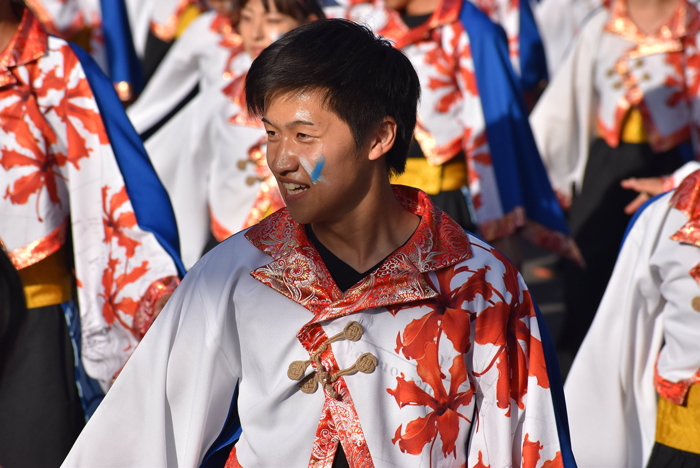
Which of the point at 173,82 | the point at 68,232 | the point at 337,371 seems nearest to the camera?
the point at 337,371

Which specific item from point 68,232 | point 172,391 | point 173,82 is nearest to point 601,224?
point 173,82

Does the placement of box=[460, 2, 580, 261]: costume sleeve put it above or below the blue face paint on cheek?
below

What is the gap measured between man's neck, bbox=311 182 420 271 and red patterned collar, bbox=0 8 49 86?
98 cm

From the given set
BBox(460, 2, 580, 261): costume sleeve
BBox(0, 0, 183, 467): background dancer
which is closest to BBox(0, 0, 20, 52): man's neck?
BBox(0, 0, 183, 467): background dancer

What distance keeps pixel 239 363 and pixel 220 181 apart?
6.32 feet

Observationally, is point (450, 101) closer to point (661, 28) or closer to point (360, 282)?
point (661, 28)

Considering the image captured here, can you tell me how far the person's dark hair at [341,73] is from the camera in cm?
168

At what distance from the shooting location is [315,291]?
5.58 ft

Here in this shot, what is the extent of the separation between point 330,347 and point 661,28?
2.92m

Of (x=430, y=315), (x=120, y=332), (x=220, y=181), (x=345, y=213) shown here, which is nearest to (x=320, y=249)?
(x=345, y=213)

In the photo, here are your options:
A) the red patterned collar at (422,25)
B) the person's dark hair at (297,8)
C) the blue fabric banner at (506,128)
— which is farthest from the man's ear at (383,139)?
the blue fabric banner at (506,128)

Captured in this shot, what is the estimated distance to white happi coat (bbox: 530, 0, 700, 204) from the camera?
13.0ft

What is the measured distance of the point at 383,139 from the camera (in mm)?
1788

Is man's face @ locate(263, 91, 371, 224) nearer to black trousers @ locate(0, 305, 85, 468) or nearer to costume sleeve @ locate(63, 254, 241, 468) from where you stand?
costume sleeve @ locate(63, 254, 241, 468)
